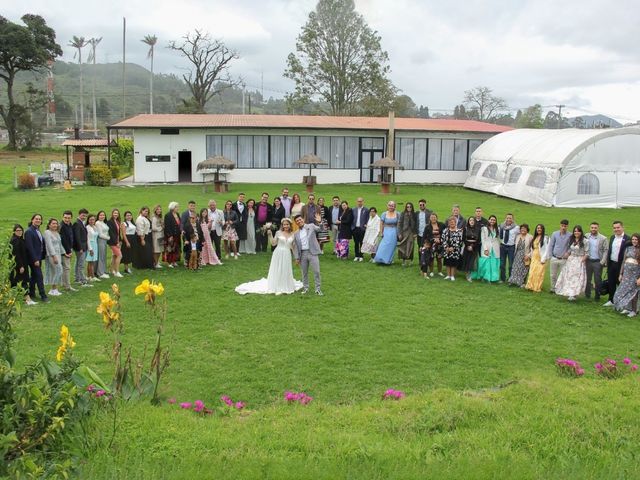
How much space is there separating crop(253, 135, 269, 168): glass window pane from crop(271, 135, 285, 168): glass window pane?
1.08 feet

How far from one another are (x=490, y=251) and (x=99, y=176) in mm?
22275

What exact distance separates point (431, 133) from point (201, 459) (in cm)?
3193

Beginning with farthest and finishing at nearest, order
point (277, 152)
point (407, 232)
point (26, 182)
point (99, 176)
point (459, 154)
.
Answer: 1. point (459, 154)
2. point (277, 152)
3. point (99, 176)
4. point (26, 182)
5. point (407, 232)

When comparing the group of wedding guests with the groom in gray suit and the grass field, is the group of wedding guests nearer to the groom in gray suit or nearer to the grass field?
the grass field

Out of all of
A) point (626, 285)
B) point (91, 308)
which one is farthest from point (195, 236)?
point (626, 285)

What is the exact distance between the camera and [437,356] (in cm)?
842

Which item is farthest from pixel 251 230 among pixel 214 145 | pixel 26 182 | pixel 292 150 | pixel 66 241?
pixel 292 150

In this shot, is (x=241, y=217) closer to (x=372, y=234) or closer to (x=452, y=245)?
(x=372, y=234)

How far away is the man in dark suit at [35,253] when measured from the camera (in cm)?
1051

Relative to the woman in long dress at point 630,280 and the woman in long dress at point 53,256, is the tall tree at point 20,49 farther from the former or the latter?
the woman in long dress at point 630,280

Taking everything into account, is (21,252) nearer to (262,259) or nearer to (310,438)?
(262,259)

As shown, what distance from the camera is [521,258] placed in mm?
12578

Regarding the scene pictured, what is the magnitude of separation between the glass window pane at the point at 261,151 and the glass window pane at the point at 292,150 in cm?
112

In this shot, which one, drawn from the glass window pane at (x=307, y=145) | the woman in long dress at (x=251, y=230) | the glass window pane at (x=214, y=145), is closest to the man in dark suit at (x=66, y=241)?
the woman in long dress at (x=251, y=230)
